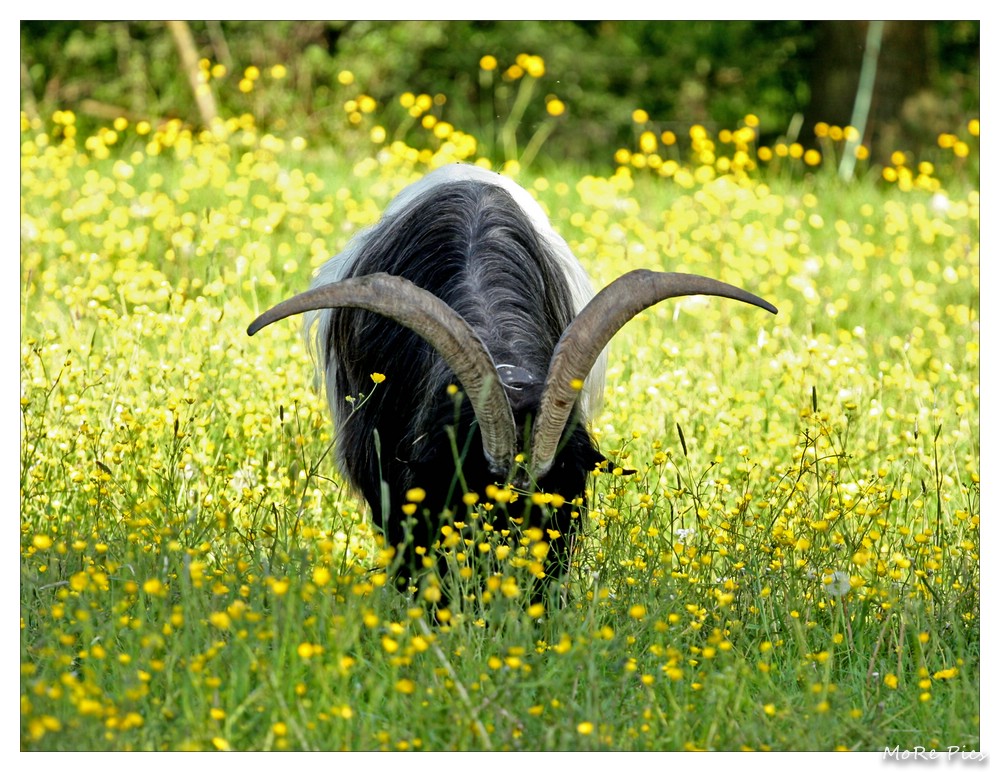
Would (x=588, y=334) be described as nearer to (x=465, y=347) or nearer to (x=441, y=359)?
(x=465, y=347)

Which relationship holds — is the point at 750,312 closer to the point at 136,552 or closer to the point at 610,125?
the point at 136,552

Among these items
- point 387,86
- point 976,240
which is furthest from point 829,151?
point 387,86

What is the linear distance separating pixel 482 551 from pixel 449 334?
718 millimetres

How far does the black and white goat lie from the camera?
4.17 meters

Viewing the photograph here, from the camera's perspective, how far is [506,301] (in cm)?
504

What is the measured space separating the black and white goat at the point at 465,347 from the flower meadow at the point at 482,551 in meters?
0.13

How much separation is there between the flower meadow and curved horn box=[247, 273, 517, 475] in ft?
0.55

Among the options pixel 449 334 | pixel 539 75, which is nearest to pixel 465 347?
pixel 449 334

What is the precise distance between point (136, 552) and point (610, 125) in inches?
546

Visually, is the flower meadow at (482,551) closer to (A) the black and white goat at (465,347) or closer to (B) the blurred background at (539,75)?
(A) the black and white goat at (465,347)

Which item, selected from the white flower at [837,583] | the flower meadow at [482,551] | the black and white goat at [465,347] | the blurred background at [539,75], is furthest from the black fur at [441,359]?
the blurred background at [539,75]

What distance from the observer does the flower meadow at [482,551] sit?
3627 mm

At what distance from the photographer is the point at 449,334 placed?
419cm

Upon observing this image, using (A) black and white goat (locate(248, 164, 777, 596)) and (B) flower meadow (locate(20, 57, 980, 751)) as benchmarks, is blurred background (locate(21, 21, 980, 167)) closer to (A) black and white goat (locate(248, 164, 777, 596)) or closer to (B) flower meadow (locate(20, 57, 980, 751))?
(B) flower meadow (locate(20, 57, 980, 751))
